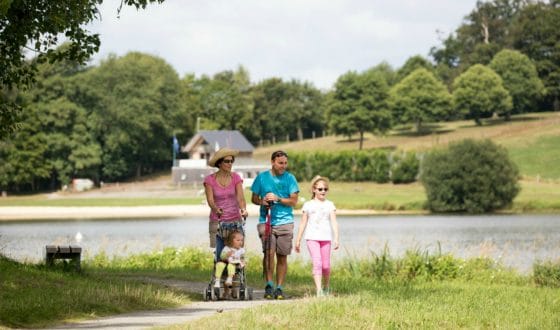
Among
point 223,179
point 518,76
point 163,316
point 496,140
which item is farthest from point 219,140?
point 163,316

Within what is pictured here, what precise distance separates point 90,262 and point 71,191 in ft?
279

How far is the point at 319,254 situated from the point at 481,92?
120286mm

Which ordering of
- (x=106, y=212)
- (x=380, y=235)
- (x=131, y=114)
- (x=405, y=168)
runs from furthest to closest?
1. (x=131, y=114)
2. (x=405, y=168)
3. (x=106, y=212)
4. (x=380, y=235)

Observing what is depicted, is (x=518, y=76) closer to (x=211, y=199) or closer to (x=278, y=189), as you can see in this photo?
(x=278, y=189)

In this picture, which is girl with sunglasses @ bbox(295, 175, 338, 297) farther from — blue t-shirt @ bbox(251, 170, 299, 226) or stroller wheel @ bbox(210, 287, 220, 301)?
stroller wheel @ bbox(210, 287, 220, 301)

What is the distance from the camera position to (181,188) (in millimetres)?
112062

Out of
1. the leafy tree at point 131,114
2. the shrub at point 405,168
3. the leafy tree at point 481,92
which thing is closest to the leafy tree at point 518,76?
the leafy tree at point 481,92

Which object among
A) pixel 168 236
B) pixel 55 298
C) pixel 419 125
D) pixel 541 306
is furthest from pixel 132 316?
pixel 419 125

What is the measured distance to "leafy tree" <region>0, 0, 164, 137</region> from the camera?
17047 millimetres

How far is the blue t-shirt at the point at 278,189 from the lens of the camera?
16.1m

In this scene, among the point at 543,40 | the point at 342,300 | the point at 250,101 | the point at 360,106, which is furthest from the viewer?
the point at 250,101

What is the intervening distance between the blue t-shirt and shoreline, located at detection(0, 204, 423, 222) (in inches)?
2455

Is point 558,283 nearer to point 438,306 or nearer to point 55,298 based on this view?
point 438,306

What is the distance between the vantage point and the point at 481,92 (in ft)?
438
